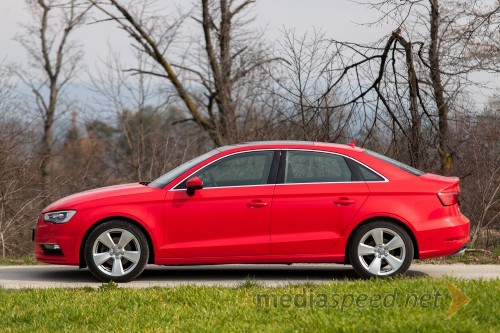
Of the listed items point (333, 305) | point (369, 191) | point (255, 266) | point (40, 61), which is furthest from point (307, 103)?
point (40, 61)

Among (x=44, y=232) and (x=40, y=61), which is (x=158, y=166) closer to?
(x=44, y=232)

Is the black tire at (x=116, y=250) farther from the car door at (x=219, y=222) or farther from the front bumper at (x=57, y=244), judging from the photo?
the car door at (x=219, y=222)

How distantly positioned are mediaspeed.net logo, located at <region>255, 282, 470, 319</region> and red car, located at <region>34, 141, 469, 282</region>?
182 cm

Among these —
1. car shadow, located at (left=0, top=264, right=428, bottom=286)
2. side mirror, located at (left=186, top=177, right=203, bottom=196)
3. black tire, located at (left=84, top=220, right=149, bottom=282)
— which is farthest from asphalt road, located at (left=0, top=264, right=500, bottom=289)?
side mirror, located at (left=186, top=177, right=203, bottom=196)

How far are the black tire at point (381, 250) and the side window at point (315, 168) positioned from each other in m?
0.68

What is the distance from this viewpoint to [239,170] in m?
11.2

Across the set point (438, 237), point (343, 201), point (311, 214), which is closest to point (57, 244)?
point (311, 214)

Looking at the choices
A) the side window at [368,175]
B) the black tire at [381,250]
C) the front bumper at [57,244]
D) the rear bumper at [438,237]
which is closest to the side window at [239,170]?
the side window at [368,175]

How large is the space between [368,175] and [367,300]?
2.87 meters

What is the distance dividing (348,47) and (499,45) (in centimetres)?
340

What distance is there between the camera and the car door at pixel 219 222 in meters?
10.8

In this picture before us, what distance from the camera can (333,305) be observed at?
8.30m

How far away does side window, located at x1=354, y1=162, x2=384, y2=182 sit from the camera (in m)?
11.0

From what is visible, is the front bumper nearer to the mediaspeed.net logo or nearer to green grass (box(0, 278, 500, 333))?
green grass (box(0, 278, 500, 333))
